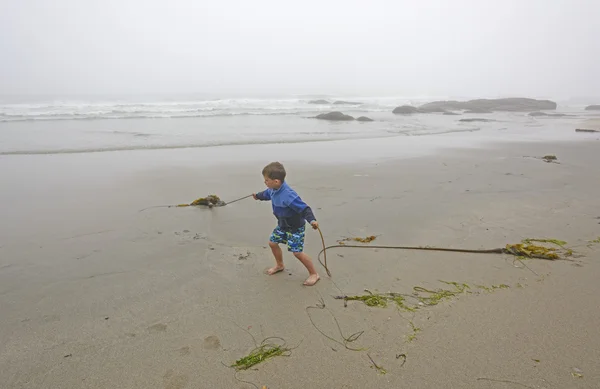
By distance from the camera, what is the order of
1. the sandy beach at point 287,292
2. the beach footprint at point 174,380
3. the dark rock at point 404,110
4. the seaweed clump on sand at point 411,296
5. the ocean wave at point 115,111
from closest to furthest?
the beach footprint at point 174,380
the sandy beach at point 287,292
the seaweed clump on sand at point 411,296
the ocean wave at point 115,111
the dark rock at point 404,110

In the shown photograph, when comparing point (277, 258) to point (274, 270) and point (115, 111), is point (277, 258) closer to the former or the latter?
point (274, 270)

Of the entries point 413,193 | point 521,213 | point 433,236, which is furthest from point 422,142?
point 433,236

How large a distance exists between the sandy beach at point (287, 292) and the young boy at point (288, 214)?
0.88 feet

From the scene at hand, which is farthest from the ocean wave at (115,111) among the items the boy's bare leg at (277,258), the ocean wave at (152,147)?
the boy's bare leg at (277,258)

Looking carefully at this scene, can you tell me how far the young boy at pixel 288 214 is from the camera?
146 inches

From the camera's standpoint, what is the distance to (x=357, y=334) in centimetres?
288

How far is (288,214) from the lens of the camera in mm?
3809

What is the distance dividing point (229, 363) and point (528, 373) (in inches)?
79.3

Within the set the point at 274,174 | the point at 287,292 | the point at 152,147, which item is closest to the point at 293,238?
the point at 287,292

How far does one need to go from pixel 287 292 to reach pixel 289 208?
2.77ft

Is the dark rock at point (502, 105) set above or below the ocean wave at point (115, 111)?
above

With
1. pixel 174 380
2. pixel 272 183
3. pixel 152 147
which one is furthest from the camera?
pixel 152 147

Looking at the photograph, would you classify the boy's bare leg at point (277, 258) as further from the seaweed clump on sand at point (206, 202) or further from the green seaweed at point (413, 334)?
the seaweed clump on sand at point (206, 202)

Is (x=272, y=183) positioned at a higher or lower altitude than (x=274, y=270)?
higher
